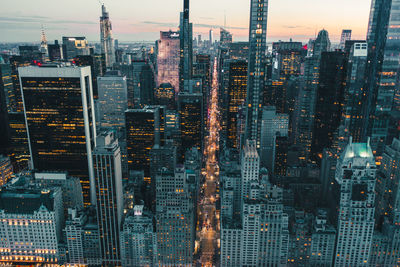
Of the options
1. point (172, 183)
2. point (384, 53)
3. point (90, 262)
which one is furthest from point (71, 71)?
point (384, 53)

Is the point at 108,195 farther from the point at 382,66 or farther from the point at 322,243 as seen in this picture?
the point at 382,66

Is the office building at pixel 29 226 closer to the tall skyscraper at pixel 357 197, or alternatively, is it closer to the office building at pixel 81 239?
the office building at pixel 81 239

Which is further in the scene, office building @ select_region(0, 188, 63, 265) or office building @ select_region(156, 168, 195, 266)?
office building @ select_region(0, 188, 63, 265)

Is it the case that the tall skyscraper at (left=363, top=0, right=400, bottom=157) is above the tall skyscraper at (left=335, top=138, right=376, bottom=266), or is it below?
above

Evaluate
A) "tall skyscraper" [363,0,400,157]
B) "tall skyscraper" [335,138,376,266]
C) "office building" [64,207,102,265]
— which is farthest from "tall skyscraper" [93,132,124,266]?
"tall skyscraper" [363,0,400,157]

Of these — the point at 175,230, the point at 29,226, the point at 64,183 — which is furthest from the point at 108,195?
the point at 29,226

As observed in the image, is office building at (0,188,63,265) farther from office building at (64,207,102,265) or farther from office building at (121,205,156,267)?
office building at (121,205,156,267)

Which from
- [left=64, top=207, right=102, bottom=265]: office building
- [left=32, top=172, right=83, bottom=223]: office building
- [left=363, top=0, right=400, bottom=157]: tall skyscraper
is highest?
[left=363, top=0, right=400, bottom=157]: tall skyscraper
